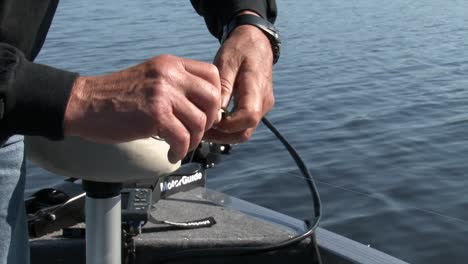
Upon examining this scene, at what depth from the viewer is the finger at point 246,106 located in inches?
57.7

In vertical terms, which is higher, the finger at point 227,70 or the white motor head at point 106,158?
the finger at point 227,70

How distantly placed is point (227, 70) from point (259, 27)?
0.23m

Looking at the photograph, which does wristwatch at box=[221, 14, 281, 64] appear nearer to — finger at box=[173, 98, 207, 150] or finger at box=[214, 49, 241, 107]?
Answer: finger at box=[214, 49, 241, 107]

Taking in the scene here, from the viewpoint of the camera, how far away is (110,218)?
5.20ft

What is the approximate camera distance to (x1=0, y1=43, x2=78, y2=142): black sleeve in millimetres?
1239

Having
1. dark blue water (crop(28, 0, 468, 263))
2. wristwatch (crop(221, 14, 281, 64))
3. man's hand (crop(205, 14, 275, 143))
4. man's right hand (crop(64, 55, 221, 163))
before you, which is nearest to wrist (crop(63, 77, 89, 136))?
man's right hand (crop(64, 55, 221, 163))

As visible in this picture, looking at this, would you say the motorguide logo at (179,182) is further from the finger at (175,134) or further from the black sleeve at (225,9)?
the finger at (175,134)

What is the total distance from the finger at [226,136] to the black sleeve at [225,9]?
1.30ft

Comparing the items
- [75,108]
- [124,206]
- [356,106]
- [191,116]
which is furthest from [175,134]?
[356,106]

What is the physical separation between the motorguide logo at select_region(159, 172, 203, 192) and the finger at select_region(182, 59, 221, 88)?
155cm

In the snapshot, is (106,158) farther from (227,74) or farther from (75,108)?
(227,74)

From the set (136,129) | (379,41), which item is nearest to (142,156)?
(136,129)

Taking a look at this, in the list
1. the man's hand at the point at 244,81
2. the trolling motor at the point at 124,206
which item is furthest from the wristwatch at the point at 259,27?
the trolling motor at the point at 124,206

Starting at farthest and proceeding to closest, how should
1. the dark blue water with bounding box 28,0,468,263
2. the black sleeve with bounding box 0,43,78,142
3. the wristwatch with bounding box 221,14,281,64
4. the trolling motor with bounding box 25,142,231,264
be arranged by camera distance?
the dark blue water with bounding box 28,0,468,263
the trolling motor with bounding box 25,142,231,264
the wristwatch with bounding box 221,14,281,64
the black sleeve with bounding box 0,43,78,142
